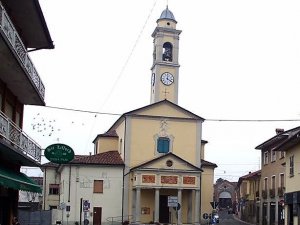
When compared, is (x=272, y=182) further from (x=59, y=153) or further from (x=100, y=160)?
(x=59, y=153)

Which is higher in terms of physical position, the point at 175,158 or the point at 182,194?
the point at 175,158

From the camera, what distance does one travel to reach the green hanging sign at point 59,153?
21.1 metres

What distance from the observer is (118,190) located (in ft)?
191

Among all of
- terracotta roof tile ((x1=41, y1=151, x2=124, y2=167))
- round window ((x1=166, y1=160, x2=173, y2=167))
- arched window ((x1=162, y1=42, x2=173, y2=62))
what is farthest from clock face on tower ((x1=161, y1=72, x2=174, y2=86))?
round window ((x1=166, y1=160, x2=173, y2=167))

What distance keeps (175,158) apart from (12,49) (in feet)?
138

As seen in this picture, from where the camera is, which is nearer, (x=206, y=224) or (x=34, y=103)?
(x=34, y=103)

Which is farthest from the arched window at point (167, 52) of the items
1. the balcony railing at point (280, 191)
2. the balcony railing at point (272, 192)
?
the balcony railing at point (280, 191)

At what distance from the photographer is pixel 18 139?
67.2 ft

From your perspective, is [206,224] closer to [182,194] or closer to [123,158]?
[182,194]

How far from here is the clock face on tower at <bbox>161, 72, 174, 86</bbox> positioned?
6481 centimetres

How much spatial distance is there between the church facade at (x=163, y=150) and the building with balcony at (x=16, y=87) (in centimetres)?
3116

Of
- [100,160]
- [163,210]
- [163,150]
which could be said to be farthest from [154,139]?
[163,210]

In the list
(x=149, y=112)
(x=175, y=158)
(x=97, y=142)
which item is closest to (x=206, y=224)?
(x=175, y=158)

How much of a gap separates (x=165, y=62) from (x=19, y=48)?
4635 cm
